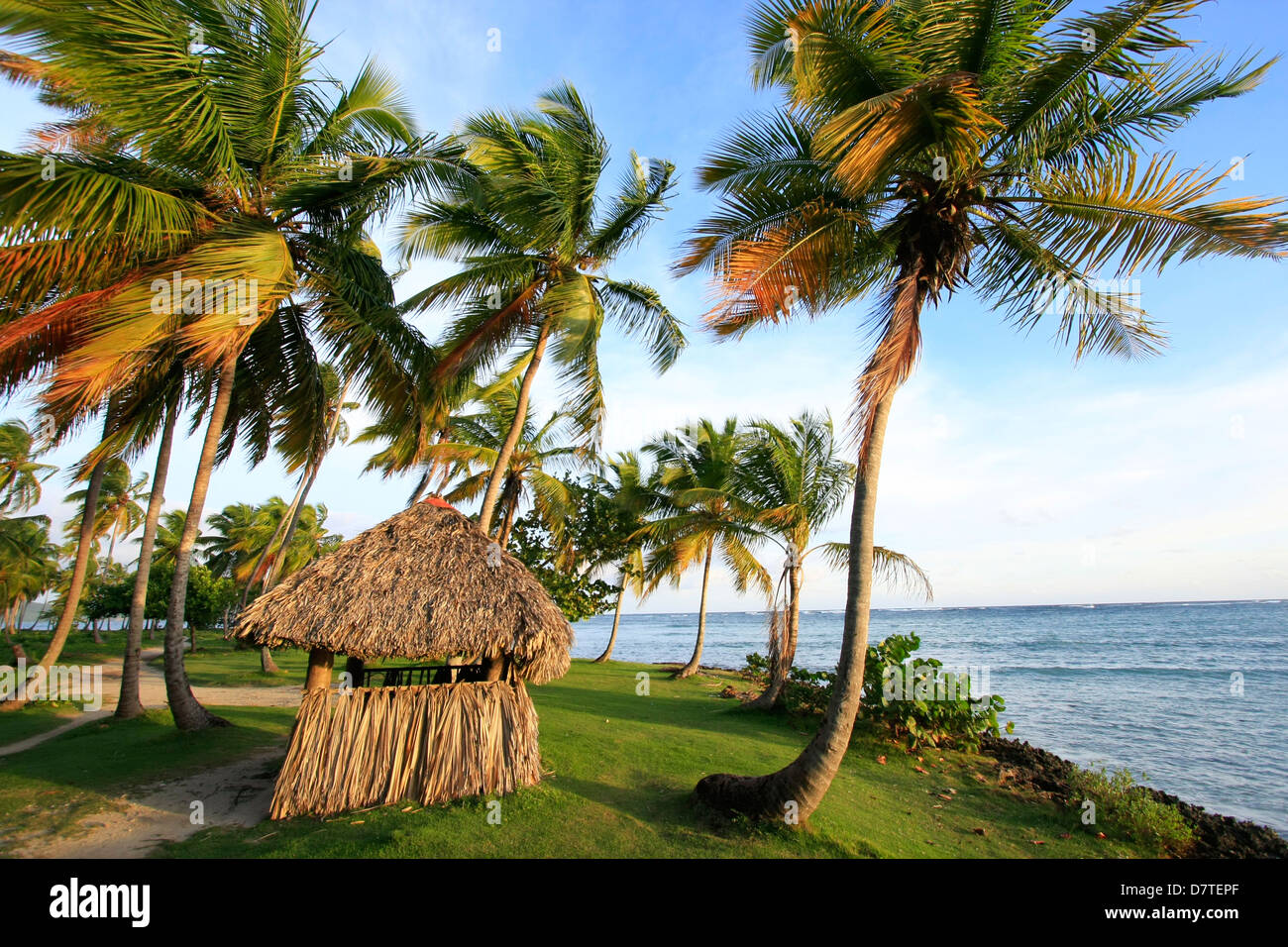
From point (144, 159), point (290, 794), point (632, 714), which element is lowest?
point (632, 714)

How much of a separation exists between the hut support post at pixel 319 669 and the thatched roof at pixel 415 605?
11.3 inches

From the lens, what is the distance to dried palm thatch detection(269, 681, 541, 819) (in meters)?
6.86

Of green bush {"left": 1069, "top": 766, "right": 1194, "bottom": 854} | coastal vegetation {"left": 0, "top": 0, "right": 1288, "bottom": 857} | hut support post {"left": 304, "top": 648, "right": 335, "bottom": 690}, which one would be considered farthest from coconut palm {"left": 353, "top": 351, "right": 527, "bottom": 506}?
green bush {"left": 1069, "top": 766, "right": 1194, "bottom": 854}

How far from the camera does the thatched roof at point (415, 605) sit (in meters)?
7.15

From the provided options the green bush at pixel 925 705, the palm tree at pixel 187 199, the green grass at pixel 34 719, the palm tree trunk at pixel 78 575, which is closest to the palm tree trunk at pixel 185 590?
the palm tree at pixel 187 199

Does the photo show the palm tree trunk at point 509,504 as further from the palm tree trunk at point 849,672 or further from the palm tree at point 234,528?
the palm tree at point 234,528

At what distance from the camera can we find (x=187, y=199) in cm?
837

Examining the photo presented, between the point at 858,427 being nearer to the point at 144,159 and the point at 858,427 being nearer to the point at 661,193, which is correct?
the point at 661,193

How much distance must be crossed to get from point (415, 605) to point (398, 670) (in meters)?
1.33

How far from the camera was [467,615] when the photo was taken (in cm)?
754

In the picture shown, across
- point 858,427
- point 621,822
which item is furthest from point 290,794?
point 858,427

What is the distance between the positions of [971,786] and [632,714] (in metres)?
6.47

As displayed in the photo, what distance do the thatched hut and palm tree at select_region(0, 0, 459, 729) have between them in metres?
3.17

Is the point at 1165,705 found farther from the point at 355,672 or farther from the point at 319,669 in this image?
the point at 319,669
